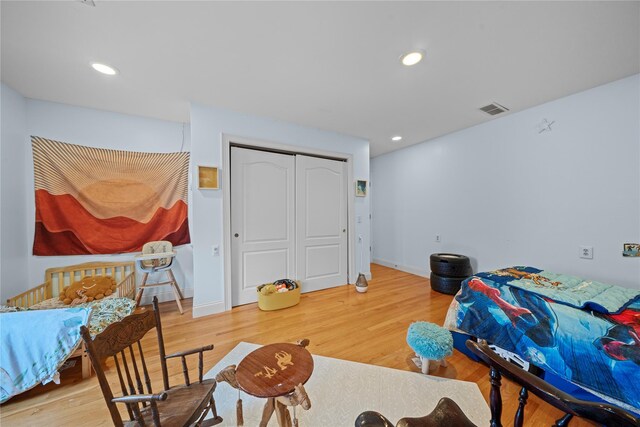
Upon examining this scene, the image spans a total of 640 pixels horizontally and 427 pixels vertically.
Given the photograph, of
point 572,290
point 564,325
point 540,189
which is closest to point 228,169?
point 564,325

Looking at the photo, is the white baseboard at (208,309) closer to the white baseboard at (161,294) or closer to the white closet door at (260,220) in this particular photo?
the white closet door at (260,220)

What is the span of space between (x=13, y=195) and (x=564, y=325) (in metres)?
4.89

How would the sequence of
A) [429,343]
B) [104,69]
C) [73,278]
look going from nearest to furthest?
[429,343] < [104,69] < [73,278]

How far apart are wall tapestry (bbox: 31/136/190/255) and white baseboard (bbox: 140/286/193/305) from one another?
0.60m

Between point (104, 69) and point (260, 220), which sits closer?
Result: point (104, 69)

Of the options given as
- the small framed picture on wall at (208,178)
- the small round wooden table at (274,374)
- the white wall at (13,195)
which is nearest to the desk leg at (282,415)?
the small round wooden table at (274,374)

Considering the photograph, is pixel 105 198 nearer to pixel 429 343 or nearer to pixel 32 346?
pixel 32 346

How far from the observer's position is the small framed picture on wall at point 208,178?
104 inches

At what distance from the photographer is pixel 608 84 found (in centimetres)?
221

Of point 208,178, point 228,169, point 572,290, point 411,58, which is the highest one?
point 411,58

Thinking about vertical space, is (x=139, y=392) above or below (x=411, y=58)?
below

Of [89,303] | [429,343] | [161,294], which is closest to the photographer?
[429,343]

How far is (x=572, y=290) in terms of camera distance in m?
1.78

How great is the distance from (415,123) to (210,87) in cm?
270
